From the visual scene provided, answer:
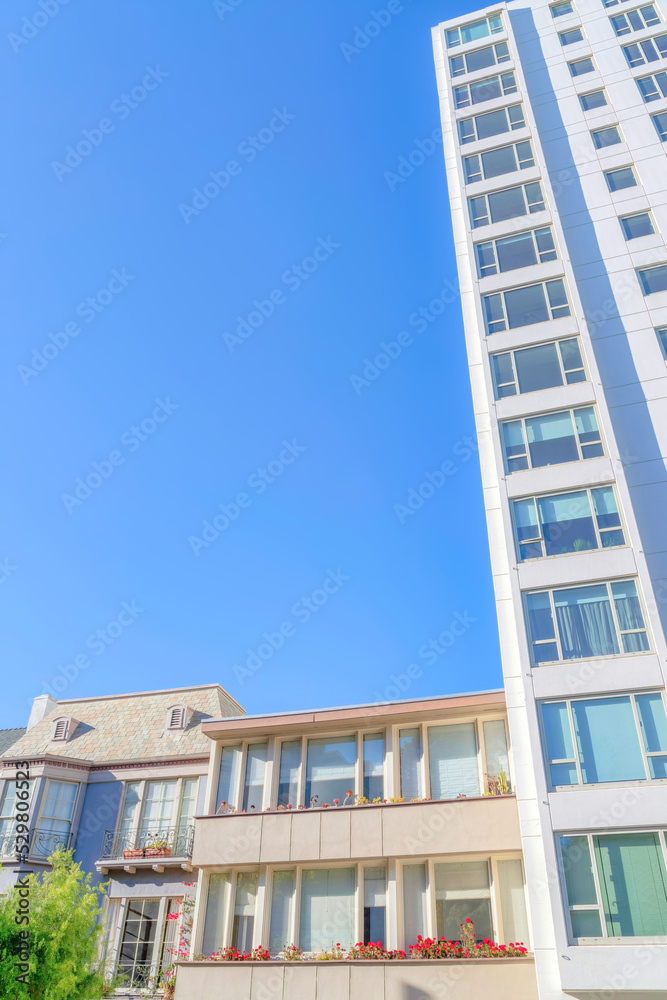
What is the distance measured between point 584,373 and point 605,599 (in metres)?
6.68

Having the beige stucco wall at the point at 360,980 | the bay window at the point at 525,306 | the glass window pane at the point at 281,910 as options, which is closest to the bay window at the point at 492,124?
the bay window at the point at 525,306

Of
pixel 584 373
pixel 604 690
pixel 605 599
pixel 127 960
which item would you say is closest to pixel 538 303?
pixel 584 373

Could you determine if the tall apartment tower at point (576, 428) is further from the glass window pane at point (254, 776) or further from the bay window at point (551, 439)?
the glass window pane at point (254, 776)

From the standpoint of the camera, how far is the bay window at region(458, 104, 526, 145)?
27.5 m

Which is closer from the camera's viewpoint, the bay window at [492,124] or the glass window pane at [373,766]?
the glass window pane at [373,766]

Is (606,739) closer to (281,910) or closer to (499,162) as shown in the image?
(281,910)

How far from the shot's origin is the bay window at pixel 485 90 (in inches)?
1141

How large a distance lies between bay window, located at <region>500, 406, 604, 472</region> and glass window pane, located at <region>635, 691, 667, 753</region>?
6287mm

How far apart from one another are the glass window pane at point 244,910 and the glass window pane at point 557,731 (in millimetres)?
8887

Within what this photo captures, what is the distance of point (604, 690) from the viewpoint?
15.8 metres

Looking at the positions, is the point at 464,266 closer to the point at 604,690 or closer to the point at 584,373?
the point at 584,373

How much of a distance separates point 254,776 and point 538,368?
1397 centimetres

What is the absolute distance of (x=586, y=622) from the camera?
16.9 metres

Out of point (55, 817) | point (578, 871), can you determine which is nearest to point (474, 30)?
point (578, 871)
